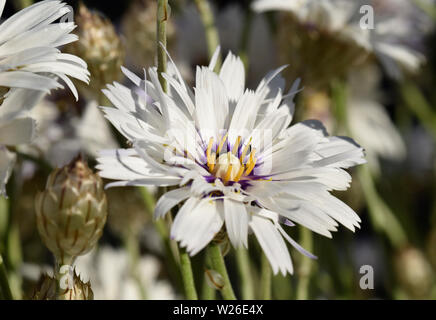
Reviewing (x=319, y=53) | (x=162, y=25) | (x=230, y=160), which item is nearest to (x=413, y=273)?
(x=319, y=53)

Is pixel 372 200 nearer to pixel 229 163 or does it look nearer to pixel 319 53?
pixel 319 53

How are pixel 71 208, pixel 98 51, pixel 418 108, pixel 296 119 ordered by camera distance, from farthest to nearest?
pixel 418 108, pixel 296 119, pixel 98 51, pixel 71 208

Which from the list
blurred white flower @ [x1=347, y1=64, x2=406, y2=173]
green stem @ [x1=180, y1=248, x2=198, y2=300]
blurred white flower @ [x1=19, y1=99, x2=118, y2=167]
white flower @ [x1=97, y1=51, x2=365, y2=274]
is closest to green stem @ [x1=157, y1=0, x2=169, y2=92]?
white flower @ [x1=97, y1=51, x2=365, y2=274]

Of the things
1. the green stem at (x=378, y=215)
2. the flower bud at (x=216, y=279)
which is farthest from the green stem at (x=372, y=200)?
the flower bud at (x=216, y=279)

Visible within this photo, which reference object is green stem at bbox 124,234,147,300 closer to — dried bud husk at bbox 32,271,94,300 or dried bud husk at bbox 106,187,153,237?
dried bud husk at bbox 106,187,153,237

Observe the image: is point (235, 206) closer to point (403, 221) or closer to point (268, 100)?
point (268, 100)
